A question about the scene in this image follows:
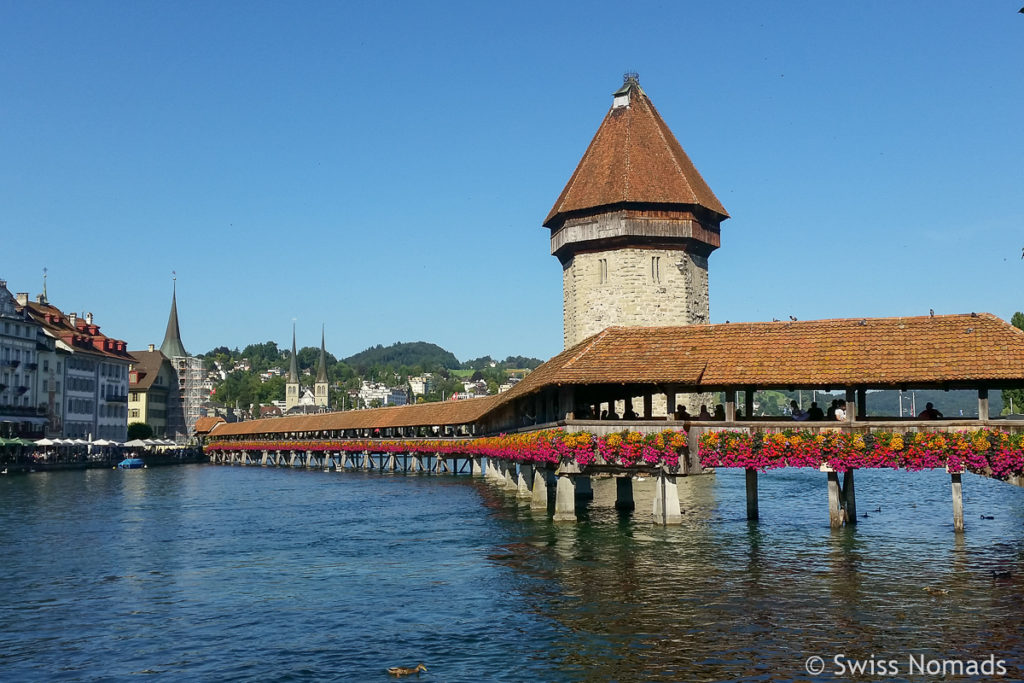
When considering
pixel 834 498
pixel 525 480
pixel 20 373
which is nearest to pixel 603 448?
pixel 834 498

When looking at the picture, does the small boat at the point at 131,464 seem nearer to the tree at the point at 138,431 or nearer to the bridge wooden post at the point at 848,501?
Result: the tree at the point at 138,431

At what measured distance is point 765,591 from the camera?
18.4 meters

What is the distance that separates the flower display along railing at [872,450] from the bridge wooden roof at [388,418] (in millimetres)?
31721

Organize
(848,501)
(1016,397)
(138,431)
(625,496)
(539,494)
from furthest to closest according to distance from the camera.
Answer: (138,431) < (1016,397) < (625,496) < (539,494) < (848,501)

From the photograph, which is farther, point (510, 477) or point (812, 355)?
point (510, 477)

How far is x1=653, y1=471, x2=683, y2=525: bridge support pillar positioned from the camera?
87.3 feet

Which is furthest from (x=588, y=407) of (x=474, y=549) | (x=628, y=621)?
(x=628, y=621)

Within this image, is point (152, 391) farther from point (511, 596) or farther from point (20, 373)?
point (511, 596)

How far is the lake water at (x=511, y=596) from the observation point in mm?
14070

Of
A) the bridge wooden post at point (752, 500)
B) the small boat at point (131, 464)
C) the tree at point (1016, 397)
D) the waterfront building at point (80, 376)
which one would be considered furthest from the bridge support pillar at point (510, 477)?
the waterfront building at point (80, 376)

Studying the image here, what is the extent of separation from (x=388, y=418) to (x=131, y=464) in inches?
898

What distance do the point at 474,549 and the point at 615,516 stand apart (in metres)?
7.86

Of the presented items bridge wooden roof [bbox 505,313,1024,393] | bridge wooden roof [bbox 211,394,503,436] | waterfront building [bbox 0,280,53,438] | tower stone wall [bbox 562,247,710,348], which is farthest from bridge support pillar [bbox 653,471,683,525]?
waterfront building [bbox 0,280,53,438]

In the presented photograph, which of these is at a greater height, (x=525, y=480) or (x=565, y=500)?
(x=525, y=480)
